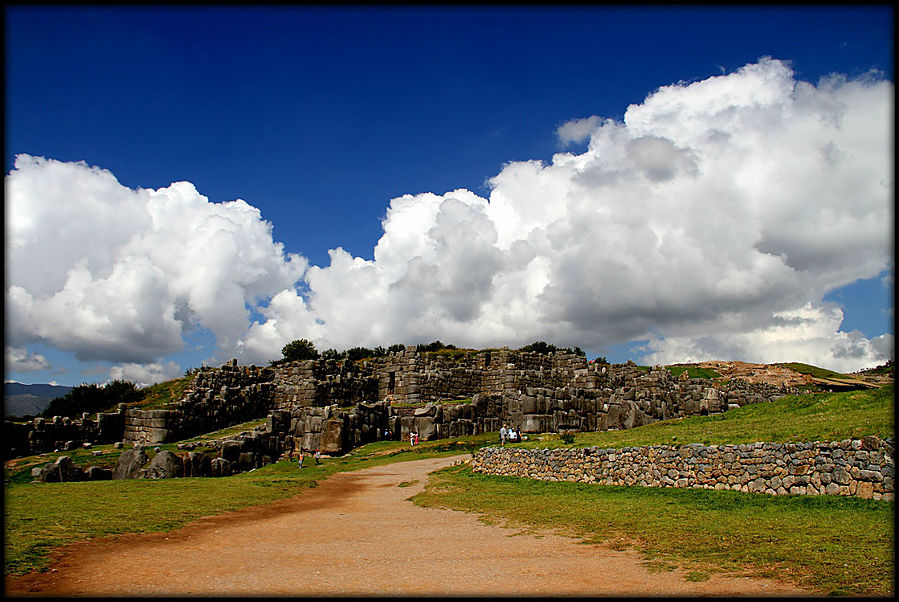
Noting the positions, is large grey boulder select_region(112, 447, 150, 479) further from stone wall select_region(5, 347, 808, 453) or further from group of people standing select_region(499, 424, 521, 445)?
group of people standing select_region(499, 424, 521, 445)

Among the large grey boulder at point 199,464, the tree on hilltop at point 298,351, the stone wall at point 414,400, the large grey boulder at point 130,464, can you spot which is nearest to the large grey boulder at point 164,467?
the large grey boulder at point 130,464

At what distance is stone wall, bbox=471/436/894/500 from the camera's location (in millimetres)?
13117

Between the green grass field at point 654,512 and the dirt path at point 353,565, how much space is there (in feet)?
2.01

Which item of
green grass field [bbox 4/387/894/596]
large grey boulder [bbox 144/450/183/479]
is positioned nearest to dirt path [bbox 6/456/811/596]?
green grass field [bbox 4/387/894/596]

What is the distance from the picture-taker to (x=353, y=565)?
931cm

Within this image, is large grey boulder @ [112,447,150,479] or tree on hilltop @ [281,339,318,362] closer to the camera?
large grey boulder @ [112,447,150,479]

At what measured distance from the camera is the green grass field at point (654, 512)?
28.4 feet

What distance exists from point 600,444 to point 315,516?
10932mm

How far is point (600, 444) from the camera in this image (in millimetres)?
21875

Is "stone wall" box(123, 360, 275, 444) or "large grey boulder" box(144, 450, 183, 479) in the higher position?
"stone wall" box(123, 360, 275, 444)

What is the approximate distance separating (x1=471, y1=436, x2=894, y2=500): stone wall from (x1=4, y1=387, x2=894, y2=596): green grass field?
1.83 feet

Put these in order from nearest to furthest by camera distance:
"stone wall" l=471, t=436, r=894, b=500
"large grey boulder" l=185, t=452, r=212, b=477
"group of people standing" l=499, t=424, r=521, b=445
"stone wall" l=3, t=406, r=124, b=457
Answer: "stone wall" l=471, t=436, r=894, b=500 → "large grey boulder" l=185, t=452, r=212, b=477 → "stone wall" l=3, t=406, r=124, b=457 → "group of people standing" l=499, t=424, r=521, b=445

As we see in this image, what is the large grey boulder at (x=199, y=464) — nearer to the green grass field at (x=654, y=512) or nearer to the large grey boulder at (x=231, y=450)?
the large grey boulder at (x=231, y=450)

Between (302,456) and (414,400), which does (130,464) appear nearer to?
(302,456)
